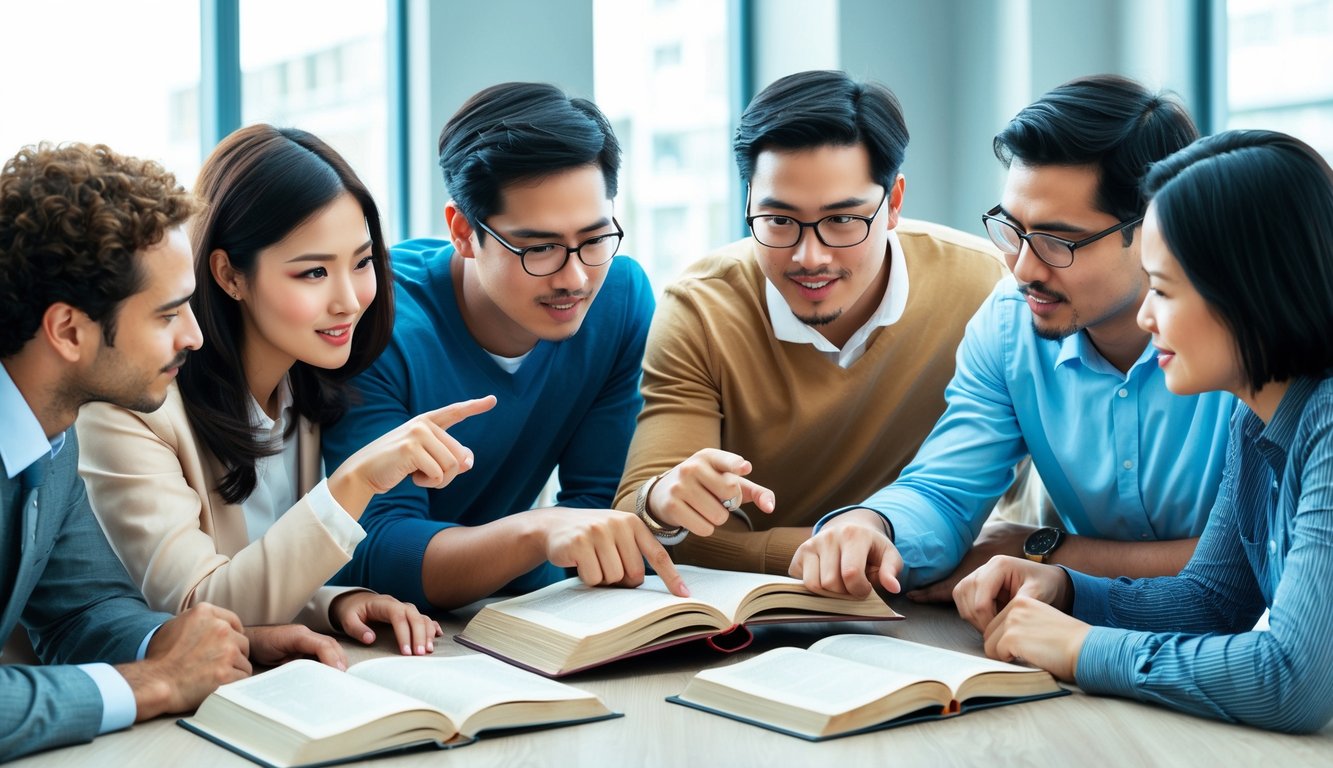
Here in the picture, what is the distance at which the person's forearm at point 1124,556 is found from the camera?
5.92 ft

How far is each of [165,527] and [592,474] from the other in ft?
2.92

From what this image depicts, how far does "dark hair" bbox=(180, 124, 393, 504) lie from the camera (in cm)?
183

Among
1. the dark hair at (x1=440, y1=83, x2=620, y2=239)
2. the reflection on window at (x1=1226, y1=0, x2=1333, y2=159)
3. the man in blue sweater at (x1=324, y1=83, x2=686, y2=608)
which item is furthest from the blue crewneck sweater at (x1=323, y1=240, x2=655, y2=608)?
the reflection on window at (x1=1226, y1=0, x2=1333, y2=159)

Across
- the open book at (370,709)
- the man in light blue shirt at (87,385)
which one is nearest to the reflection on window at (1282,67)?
the open book at (370,709)

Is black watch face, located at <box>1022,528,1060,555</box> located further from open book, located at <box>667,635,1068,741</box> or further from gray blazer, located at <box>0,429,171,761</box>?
gray blazer, located at <box>0,429,171,761</box>

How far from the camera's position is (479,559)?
182cm

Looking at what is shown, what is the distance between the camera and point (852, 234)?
2.19 meters

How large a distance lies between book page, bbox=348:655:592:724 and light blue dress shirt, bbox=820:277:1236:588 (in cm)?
72

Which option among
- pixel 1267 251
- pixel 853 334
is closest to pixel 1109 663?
pixel 1267 251

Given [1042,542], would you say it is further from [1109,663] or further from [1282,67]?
[1282,67]

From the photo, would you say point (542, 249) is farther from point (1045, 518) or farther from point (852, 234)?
→ point (1045, 518)

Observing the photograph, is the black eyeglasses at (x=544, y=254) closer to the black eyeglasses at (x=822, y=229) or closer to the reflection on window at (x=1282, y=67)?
the black eyeglasses at (x=822, y=229)

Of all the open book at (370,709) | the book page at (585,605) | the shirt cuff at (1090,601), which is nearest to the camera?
the open book at (370,709)

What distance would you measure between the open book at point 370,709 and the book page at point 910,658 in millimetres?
335
